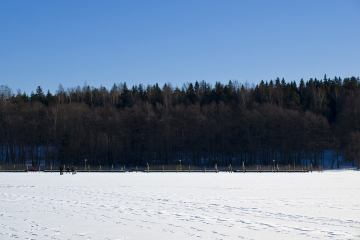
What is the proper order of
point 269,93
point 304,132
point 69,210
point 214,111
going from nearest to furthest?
1. point 69,210
2. point 304,132
3. point 214,111
4. point 269,93

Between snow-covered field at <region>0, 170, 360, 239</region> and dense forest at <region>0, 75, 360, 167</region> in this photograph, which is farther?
dense forest at <region>0, 75, 360, 167</region>

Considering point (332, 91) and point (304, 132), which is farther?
point (332, 91)

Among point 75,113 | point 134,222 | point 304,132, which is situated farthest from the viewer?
point 75,113

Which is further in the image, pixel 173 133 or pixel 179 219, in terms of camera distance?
pixel 173 133

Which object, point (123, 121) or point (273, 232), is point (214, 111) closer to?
point (123, 121)

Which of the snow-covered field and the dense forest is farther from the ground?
the dense forest

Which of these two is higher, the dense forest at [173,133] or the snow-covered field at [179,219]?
the dense forest at [173,133]

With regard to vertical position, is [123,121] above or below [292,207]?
above

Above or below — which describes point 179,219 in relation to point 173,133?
below

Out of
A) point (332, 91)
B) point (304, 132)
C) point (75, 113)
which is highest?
point (332, 91)

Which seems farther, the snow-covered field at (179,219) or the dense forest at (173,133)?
the dense forest at (173,133)

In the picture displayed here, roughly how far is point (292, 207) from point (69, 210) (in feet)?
25.1

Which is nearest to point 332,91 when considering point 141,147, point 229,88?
point 229,88

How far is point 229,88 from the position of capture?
105 m
